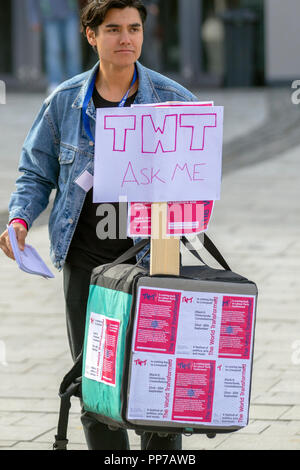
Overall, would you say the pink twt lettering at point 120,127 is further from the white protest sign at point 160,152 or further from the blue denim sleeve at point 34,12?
the blue denim sleeve at point 34,12

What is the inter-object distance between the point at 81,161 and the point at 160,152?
39 cm

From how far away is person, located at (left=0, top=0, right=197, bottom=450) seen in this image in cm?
376

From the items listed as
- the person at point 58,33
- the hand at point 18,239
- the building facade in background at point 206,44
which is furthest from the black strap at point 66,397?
the building facade in background at point 206,44

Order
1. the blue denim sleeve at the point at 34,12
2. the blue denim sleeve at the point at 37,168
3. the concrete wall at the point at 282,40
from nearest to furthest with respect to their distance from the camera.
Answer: the blue denim sleeve at the point at 37,168 → the blue denim sleeve at the point at 34,12 → the concrete wall at the point at 282,40

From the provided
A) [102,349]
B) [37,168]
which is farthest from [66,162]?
[102,349]

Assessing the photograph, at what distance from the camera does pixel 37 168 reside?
12.9 ft

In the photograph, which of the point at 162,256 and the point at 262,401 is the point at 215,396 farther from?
the point at 262,401

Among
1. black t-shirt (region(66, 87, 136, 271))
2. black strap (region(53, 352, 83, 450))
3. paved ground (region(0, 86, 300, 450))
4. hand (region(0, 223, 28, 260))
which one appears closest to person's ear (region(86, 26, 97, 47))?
black t-shirt (region(66, 87, 136, 271))

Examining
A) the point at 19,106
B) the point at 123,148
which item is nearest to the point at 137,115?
the point at 123,148

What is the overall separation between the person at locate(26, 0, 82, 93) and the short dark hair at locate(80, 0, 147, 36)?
13.5 metres

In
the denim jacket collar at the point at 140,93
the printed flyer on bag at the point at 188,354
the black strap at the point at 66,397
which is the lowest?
the black strap at the point at 66,397

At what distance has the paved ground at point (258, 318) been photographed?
4.86 meters

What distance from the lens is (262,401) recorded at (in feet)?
17.1
